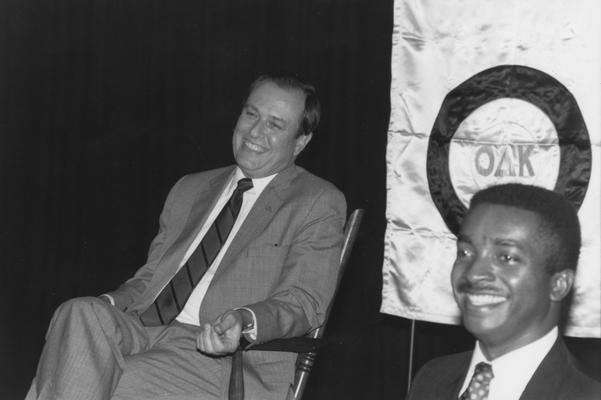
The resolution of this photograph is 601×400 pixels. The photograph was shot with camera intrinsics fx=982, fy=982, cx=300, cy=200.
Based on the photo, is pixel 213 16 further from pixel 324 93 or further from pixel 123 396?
pixel 123 396

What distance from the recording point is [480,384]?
196 cm

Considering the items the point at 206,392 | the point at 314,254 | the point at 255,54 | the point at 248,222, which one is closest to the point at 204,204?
the point at 248,222

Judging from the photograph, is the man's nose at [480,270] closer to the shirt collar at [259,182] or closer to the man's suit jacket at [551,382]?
the man's suit jacket at [551,382]

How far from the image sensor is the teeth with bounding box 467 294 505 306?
1.96 m

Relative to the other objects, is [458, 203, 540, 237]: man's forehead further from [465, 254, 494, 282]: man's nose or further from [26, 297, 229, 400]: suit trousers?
[26, 297, 229, 400]: suit trousers

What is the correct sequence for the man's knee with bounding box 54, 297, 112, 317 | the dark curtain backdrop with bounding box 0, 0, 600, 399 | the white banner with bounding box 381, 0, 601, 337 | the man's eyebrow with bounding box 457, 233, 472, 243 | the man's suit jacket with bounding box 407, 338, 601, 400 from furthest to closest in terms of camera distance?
1. the dark curtain backdrop with bounding box 0, 0, 600, 399
2. the white banner with bounding box 381, 0, 601, 337
3. the man's knee with bounding box 54, 297, 112, 317
4. the man's eyebrow with bounding box 457, 233, 472, 243
5. the man's suit jacket with bounding box 407, 338, 601, 400

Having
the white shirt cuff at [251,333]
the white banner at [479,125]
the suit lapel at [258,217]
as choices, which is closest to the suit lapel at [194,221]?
the suit lapel at [258,217]

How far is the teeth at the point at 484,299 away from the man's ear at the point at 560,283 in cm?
10

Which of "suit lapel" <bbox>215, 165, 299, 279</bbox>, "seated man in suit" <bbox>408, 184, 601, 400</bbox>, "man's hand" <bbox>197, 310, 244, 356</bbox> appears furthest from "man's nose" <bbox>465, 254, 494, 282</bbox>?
"suit lapel" <bbox>215, 165, 299, 279</bbox>

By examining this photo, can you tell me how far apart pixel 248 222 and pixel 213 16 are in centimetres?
182

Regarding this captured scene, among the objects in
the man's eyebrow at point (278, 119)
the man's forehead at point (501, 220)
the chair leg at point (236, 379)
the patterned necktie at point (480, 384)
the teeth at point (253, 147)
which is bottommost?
the chair leg at point (236, 379)

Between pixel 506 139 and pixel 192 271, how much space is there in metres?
1.18

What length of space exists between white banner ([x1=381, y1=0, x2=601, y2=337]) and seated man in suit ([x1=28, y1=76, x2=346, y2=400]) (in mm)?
490

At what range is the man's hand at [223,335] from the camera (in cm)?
262
